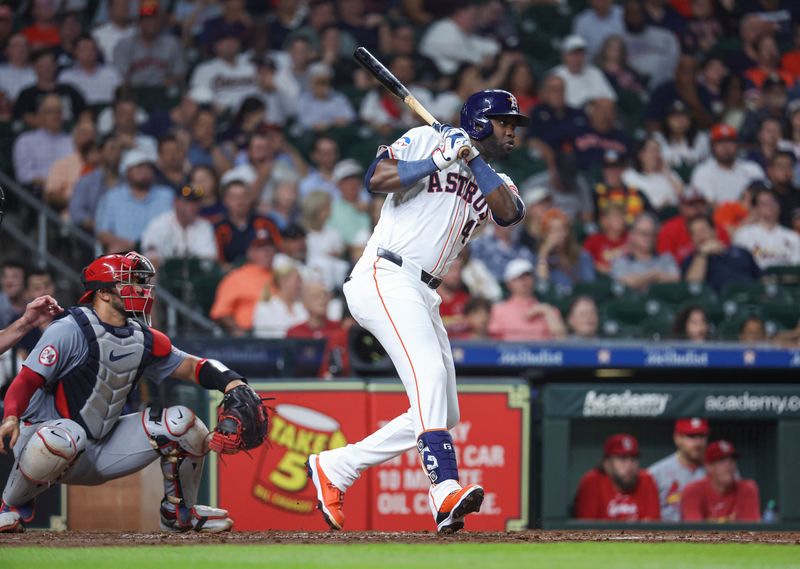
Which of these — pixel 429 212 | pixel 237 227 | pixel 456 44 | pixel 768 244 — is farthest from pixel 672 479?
pixel 456 44

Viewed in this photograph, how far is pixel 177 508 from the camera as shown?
5688mm

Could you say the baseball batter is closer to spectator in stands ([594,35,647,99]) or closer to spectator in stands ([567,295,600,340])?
spectator in stands ([567,295,600,340])

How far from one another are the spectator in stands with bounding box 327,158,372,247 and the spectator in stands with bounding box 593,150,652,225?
2.06m

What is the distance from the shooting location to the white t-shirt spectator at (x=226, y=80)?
11828 millimetres

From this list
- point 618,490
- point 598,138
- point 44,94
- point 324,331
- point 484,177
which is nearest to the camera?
point 484,177

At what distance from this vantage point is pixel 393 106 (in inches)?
476

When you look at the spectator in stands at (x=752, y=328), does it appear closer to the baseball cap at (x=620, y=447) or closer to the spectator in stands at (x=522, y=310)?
the spectator in stands at (x=522, y=310)

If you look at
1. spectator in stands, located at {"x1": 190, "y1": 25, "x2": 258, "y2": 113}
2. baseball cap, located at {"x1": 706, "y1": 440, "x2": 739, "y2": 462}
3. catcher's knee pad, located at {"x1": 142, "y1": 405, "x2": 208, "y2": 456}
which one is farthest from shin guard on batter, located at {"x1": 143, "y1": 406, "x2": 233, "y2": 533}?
spectator in stands, located at {"x1": 190, "y1": 25, "x2": 258, "y2": 113}

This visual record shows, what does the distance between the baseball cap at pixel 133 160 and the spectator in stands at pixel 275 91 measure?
1.47 m

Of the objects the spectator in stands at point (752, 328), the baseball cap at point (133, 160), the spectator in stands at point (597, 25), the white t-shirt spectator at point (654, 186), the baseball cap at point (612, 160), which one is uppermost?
the spectator in stands at point (597, 25)

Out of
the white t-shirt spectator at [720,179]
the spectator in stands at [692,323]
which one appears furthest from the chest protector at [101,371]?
the white t-shirt spectator at [720,179]

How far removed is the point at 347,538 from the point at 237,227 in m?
5.54

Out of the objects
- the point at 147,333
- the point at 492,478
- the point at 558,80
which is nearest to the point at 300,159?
the point at 558,80

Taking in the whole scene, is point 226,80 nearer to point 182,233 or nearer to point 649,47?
point 182,233
